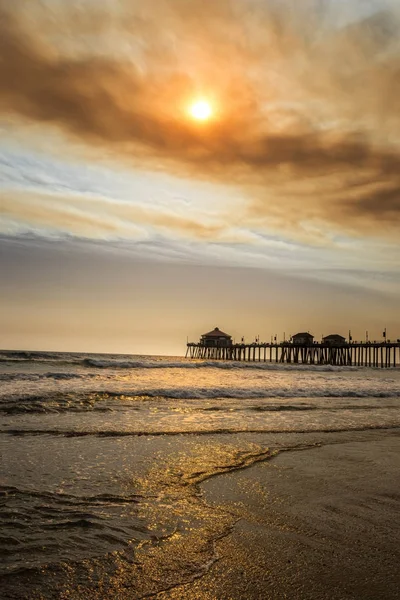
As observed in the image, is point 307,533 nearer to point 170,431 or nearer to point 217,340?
point 170,431

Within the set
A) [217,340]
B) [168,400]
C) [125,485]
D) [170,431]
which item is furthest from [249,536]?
[217,340]

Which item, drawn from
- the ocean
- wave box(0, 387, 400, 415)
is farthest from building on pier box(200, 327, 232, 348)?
the ocean

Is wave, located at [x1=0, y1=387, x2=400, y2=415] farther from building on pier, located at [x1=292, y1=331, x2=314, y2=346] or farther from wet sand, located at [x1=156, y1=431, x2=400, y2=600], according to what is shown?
building on pier, located at [x1=292, y1=331, x2=314, y2=346]

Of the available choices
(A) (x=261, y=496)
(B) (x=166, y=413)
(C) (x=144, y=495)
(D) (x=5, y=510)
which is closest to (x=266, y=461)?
(A) (x=261, y=496)

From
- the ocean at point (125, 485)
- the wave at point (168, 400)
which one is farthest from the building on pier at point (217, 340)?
the ocean at point (125, 485)

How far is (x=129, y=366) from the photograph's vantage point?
4653 cm

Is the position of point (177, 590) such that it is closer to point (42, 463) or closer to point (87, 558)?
point (87, 558)

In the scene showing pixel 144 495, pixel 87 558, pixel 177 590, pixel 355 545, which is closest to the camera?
pixel 177 590

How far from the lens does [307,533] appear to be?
4051 millimetres

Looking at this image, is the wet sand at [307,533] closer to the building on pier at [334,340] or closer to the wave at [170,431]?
the wave at [170,431]

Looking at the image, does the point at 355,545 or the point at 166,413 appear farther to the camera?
the point at 166,413

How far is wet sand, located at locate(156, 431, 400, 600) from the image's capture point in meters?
3.03

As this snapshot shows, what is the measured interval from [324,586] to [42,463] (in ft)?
14.4

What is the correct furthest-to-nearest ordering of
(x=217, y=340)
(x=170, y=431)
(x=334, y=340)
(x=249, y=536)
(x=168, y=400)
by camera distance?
(x=217, y=340), (x=334, y=340), (x=168, y=400), (x=170, y=431), (x=249, y=536)
